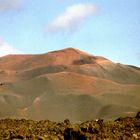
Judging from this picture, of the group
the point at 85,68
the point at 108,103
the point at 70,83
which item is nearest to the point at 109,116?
the point at 108,103

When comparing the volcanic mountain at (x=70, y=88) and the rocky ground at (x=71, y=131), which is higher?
the volcanic mountain at (x=70, y=88)

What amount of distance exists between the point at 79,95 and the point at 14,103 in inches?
594

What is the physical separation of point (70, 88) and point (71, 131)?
86.9m

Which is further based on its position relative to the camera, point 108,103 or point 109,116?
point 108,103

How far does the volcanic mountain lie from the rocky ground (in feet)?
193

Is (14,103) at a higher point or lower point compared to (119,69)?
lower

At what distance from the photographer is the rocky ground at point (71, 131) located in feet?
39.9

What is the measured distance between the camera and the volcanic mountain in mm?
82812

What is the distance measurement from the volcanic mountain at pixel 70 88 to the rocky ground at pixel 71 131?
193ft

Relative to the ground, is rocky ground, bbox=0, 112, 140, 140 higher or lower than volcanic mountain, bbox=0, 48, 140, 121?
lower

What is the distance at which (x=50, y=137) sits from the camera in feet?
39.4

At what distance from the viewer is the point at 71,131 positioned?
12.9 meters

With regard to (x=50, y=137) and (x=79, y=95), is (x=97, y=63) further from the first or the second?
(x=50, y=137)

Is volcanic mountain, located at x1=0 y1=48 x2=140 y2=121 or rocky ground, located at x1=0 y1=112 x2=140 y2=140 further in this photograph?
volcanic mountain, located at x1=0 y1=48 x2=140 y2=121
